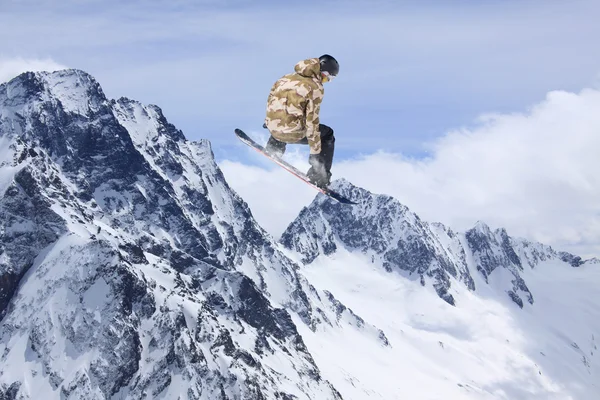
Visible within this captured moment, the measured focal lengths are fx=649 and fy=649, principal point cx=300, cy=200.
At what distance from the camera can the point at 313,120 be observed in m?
13.9

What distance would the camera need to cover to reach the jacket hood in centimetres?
1334

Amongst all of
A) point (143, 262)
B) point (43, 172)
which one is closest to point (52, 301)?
point (143, 262)

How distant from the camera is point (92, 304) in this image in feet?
511

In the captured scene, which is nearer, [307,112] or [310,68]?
[310,68]

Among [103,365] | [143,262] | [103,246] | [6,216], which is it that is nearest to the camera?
[103,365]

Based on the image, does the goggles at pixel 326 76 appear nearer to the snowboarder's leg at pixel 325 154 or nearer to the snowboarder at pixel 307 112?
the snowboarder at pixel 307 112

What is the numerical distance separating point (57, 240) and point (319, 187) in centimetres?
16970

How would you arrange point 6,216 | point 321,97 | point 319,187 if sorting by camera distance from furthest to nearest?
point 6,216 < point 319,187 < point 321,97

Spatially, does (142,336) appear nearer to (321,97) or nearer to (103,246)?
(103,246)

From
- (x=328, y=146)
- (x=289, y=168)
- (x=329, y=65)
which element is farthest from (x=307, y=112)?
(x=289, y=168)

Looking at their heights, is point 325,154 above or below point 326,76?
below

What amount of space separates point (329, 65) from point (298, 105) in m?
1.21

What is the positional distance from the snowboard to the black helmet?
10.2ft

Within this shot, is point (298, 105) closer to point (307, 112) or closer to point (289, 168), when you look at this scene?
point (307, 112)
